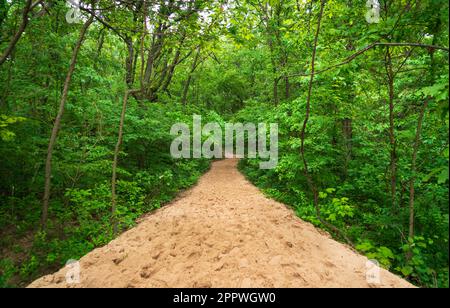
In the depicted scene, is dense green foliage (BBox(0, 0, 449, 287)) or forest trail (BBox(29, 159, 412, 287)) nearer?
forest trail (BBox(29, 159, 412, 287))

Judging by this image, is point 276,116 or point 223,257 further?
point 276,116

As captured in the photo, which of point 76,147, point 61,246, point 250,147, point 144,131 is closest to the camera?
point 61,246

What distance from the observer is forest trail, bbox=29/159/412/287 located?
10.1 feet

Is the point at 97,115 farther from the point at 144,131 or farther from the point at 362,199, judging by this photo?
the point at 362,199

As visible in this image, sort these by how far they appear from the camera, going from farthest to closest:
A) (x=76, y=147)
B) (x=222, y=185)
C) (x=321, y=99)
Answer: (x=222, y=185) < (x=321, y=99) < (x=76, y=147)

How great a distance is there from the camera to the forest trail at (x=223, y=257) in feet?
10.1

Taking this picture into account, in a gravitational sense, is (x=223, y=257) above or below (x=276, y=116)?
below

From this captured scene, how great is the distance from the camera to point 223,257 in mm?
3605

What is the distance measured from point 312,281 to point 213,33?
17.7ft

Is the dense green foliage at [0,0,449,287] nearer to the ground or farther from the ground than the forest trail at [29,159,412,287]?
farther from the ground

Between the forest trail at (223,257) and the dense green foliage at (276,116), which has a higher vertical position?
the dense green foliage at (276,116)

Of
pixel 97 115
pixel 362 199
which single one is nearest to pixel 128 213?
pixel 97 115

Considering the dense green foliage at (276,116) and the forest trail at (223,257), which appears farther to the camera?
the dense green foliage at (276,116)
